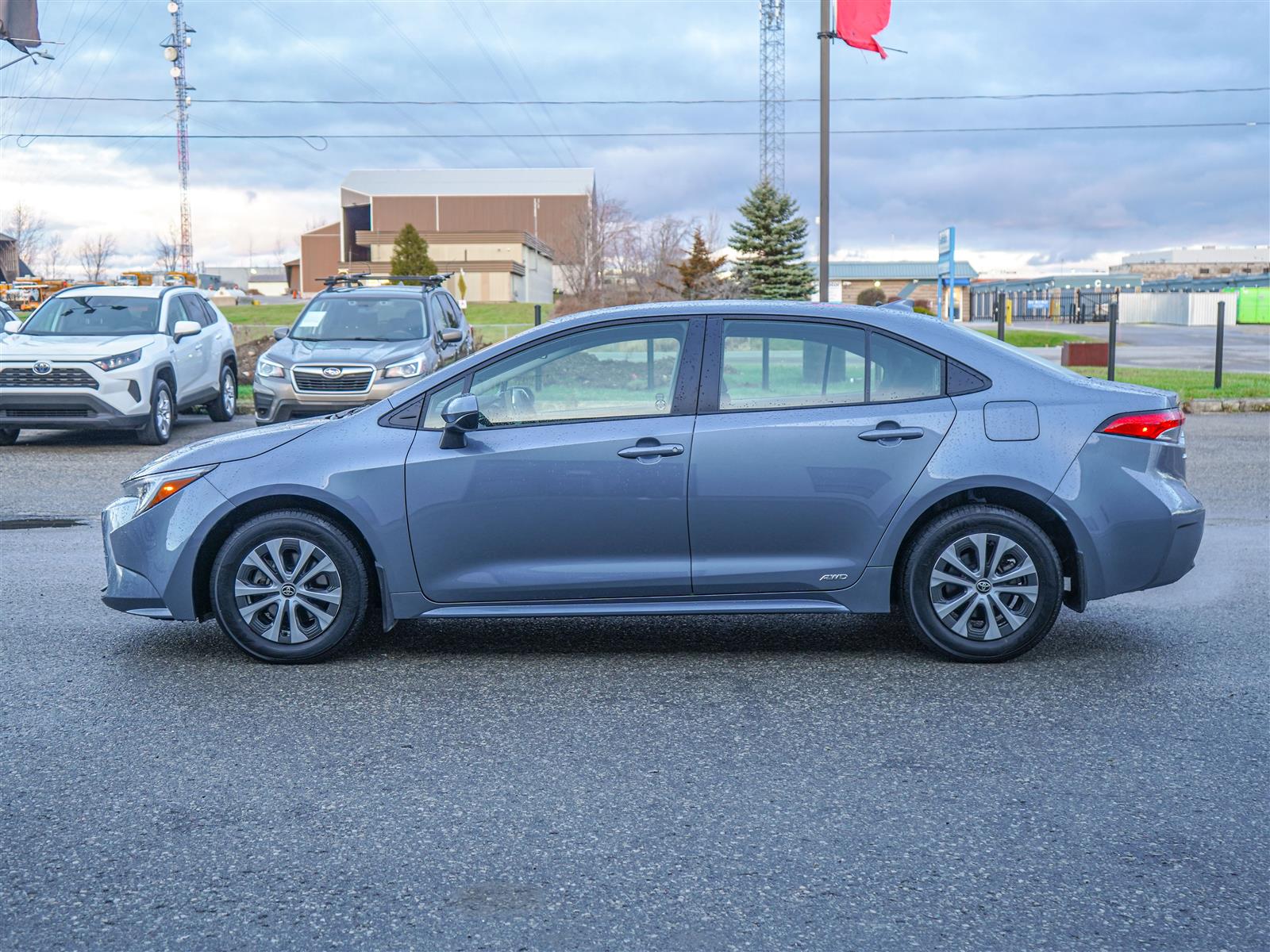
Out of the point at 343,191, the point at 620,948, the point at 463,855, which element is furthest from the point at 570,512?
the point at 343,191

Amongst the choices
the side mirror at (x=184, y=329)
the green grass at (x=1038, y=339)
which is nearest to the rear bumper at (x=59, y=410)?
the side mirror at (x=184, y=329)

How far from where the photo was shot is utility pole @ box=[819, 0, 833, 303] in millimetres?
20234

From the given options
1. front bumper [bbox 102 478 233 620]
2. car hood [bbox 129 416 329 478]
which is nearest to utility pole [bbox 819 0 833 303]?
car hood [bbox 129 416 329 478]

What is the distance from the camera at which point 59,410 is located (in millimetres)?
14602

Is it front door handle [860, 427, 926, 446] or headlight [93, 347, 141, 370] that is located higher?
headlight [93, 347, 141, 370]

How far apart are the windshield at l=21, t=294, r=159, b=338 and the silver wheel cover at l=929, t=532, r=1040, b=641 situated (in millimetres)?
12555

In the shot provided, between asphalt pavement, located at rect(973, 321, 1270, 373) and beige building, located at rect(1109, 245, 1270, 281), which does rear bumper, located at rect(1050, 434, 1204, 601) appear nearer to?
asphalt pavement, located at rect(973, 321, 1270, 373)

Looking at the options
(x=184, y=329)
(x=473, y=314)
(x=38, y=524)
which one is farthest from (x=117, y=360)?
(x=473, y=314)

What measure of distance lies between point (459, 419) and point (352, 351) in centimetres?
977

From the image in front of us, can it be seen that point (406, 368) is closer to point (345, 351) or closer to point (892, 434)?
point (345, 351)

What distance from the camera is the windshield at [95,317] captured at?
1568cm

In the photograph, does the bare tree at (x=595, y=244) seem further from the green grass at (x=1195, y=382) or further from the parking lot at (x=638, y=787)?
the parking lot at (x=638, y=787)

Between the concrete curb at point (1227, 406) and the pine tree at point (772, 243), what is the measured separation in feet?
121

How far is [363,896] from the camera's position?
345 centimetres
